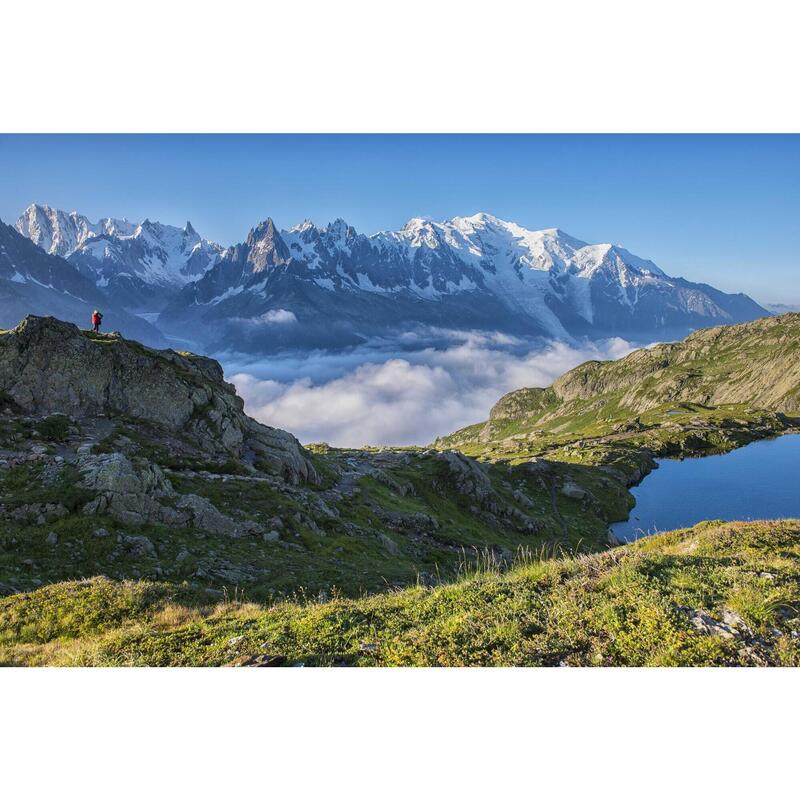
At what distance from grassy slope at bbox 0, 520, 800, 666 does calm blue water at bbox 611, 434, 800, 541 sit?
10929 cm

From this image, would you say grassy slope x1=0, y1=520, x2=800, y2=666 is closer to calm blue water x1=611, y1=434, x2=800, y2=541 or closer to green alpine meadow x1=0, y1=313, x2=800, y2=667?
green alpine meadow x1=0, y1=313, x2=800, y2=667

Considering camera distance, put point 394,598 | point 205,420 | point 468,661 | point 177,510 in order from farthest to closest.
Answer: point 205,420, point 177,510, point 394,598, point 468,661

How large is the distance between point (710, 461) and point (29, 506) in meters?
219

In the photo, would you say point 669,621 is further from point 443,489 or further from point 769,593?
point 443,489

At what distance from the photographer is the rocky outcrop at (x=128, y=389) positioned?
41.7 meters

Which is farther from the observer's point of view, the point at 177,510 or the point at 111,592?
the point at 177,510

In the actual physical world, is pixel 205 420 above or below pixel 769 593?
above

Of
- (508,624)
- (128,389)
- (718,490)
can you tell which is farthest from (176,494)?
(718,490)

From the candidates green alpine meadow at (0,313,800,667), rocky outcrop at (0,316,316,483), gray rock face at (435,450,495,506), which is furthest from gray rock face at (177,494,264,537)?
gray rock face at (435,450,495,506)

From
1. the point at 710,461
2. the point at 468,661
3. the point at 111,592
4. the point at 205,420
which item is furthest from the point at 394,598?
the point at 710,461

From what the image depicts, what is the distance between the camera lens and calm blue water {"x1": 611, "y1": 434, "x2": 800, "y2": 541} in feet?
420

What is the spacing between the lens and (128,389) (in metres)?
46.6

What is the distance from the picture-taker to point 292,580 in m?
26.0

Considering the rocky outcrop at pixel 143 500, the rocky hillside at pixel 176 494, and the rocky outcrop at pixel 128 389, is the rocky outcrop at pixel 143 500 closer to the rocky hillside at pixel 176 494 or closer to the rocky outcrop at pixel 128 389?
the rocky hillside at pixel 176 494
